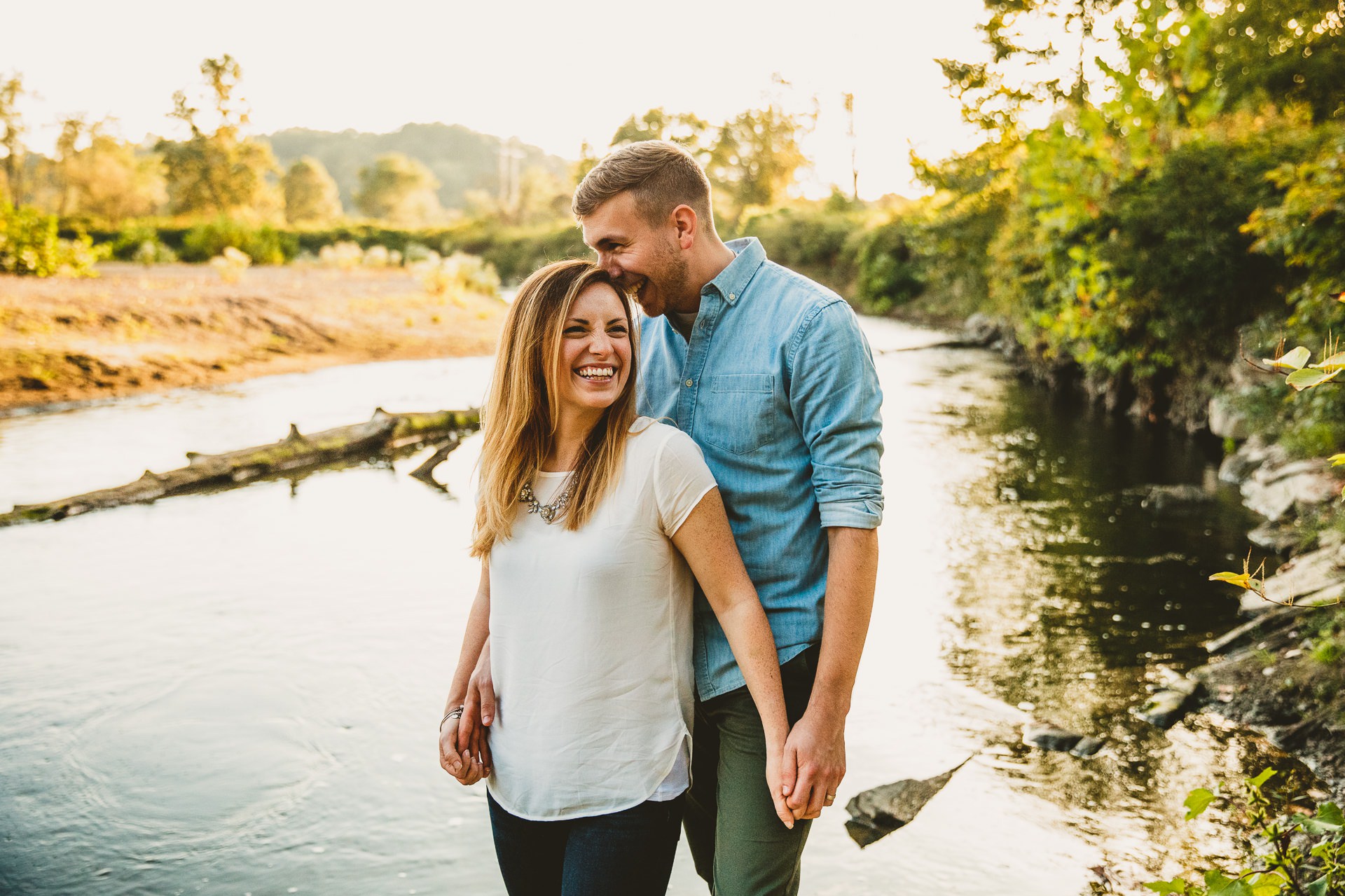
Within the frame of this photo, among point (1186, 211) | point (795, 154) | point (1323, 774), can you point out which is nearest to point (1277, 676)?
point (1323, 774)

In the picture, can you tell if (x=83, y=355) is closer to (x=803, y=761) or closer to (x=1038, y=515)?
(x=1038, y=515)

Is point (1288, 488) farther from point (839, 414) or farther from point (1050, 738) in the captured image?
point (839, 414)

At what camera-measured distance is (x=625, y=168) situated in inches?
80.5

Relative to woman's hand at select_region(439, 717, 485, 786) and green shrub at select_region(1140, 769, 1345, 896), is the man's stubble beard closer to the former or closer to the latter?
woman's hand at select_region(439, 717, 485, 786)

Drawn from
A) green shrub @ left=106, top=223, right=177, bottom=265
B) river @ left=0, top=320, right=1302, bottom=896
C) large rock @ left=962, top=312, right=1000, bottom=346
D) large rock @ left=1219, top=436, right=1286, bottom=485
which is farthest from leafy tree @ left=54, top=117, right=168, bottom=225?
large rock @ left=1219, top=436, right=1286, bottom=485

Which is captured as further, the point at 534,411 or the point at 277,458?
the point at 277,458

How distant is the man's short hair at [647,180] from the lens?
205 cm

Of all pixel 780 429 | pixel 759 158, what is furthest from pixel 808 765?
pixel 759 158

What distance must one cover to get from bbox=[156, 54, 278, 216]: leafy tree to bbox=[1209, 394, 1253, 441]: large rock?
153ft

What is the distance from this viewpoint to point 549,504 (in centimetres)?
198

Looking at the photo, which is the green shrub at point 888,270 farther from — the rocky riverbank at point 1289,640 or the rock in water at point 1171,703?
the rock in water at point 1171,703

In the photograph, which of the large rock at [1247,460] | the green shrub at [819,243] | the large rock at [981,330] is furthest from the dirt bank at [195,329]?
the green shrub at [819,243]

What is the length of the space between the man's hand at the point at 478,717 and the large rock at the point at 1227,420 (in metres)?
9.91

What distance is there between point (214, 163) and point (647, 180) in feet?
182
